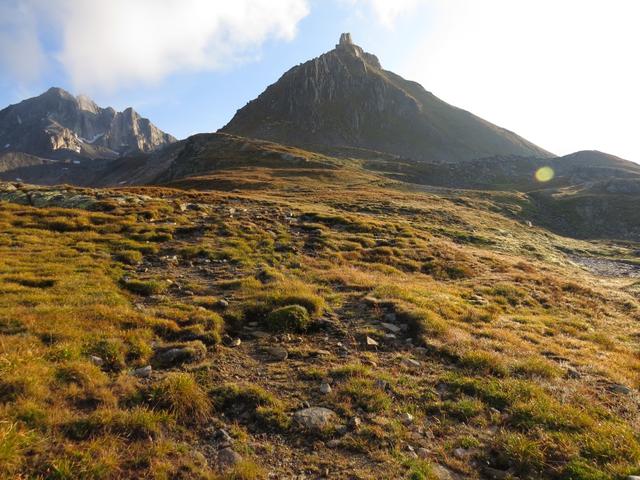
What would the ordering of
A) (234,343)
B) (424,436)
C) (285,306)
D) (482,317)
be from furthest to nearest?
1. (482,317)
2. (285,306)
3. (234,343)
4. (424,436)

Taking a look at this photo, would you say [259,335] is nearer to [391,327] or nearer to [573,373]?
[391,327]

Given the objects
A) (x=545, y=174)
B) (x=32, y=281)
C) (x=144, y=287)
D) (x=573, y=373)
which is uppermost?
(x=545, y=174)

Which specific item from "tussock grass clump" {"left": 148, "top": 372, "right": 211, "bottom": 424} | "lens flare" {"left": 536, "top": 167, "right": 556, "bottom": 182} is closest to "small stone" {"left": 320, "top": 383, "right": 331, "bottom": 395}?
"tussock grass clump" {"left": 148, "top": 372, "right": 211, "bottom": 424}

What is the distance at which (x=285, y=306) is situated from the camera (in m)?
13.8

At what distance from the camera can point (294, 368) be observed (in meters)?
10.5

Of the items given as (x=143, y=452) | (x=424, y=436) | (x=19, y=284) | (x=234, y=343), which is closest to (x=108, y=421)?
(x=143, y=452)

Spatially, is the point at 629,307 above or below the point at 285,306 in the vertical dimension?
below

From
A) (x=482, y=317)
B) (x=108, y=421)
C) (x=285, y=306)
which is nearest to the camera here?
(x=108, y=421)

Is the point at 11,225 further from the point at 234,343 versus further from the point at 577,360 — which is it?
the point at 577,360

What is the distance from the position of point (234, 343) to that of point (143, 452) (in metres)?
4.95

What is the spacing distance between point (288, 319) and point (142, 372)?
4962mm

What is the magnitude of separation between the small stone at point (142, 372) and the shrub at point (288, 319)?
14.0ft

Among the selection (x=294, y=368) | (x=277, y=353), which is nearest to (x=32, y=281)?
(x=277, y=353)

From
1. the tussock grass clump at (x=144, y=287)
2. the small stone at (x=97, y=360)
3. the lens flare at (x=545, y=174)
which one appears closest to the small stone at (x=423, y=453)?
the small stone at (x=97, y=360)
